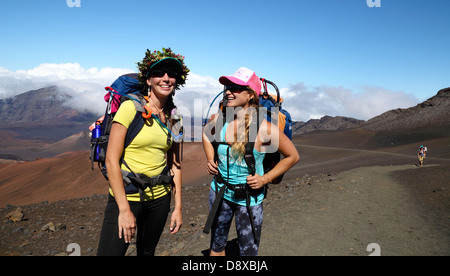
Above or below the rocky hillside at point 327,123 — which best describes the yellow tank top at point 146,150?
below

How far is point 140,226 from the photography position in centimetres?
219

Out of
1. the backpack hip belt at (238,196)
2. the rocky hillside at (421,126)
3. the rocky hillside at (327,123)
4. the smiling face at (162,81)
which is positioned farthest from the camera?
the rocky hillside at (327,123)

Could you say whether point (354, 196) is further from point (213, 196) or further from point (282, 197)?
point (213, 196)

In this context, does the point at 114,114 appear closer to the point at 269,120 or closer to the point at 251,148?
the point at 251,148

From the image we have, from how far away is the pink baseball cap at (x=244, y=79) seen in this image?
Answer: 2.21m

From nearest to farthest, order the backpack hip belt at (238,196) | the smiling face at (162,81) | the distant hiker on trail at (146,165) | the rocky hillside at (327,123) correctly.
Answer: the distant hiker on trail at (146,165) → the smiling face at (162,81) → the backpack hip belt at (238,196) → the rocky hillside at (327,123)

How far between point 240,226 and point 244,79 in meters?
1.21

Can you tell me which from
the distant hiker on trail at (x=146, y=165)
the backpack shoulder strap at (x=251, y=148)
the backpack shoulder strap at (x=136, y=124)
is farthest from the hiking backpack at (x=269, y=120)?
the backpack shoulder strap at (x=136, y=124)

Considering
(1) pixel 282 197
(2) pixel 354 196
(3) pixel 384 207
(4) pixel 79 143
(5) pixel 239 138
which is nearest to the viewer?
(5) pixel 239 138

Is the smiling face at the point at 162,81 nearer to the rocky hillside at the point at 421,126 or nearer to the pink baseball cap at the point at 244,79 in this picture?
the pink baseball cap at the point at 244,79

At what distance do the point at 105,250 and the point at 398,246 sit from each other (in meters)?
4.74

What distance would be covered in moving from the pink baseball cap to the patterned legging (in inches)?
38.9

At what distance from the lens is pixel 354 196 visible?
7684 mm
